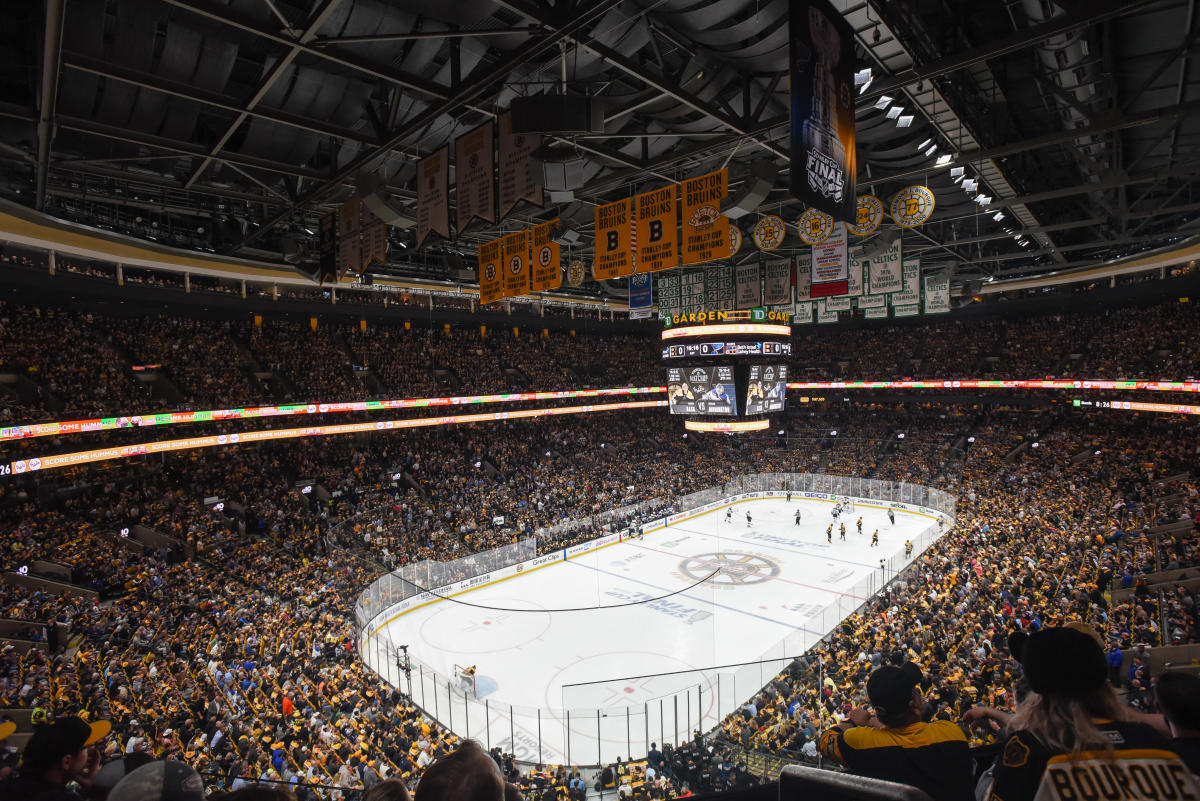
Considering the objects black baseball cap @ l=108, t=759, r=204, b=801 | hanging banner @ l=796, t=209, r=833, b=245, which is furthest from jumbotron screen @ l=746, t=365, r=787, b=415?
black baseball cap @ l=108, t=759, r=204, b=801

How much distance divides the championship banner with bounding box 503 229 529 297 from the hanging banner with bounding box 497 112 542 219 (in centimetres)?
447

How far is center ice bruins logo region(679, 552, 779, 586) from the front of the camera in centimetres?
2345

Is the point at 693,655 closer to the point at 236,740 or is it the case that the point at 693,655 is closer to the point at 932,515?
the point at 236,740

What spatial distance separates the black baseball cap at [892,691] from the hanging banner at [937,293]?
23324 mm

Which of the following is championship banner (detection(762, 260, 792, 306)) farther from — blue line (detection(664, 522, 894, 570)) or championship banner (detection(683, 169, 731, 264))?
blue line (detection(664, 522, 894, 570))

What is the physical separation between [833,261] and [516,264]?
8.22 m

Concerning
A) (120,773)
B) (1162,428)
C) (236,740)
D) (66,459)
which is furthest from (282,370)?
(1162,428)

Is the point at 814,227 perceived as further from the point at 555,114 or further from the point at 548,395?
the point at 548,395

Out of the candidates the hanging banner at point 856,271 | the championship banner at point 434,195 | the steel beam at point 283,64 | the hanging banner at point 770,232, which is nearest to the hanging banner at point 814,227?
the hanging banner at point 770,232

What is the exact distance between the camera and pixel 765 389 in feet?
102

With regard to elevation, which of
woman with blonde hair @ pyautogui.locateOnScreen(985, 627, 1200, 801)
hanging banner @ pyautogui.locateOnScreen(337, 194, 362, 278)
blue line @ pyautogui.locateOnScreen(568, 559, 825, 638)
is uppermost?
Result: hanging banner @ pyautogui.locateOnScreen(337, 194, 362, 278)

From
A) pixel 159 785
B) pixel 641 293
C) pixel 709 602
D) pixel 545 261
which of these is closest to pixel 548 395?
pixel 641 293

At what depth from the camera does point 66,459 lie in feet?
62.8

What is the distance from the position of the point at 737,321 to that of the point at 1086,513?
1617 cm
